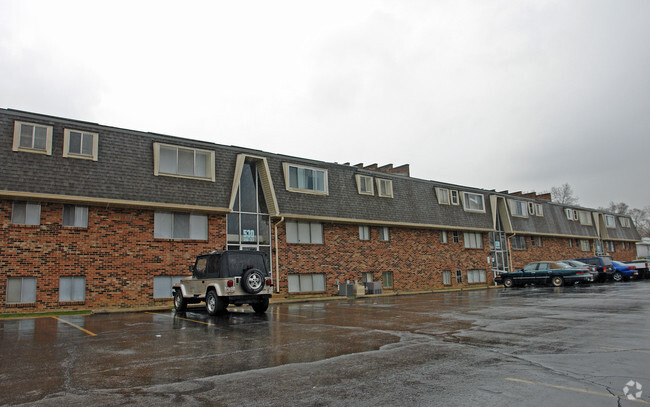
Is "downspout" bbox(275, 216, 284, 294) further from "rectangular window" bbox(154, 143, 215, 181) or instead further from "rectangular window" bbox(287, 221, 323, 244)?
"rectangular window" bbox(154, 143, 215, 181)

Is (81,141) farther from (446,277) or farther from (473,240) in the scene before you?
(473,240)

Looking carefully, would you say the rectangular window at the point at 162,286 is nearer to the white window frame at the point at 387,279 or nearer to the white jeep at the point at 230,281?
the white jeep at the point at 230,281

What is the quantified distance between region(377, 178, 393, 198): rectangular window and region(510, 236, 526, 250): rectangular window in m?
15.2

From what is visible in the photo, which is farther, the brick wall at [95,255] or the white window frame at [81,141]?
the white window frame at [81,141]

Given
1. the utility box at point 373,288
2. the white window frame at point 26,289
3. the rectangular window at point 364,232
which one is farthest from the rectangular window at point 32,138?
the utility box at point 373,288

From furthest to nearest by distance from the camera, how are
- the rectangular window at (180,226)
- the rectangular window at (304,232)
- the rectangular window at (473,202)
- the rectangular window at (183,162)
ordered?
1. the rectangular window at (473,202)
2. the rectangular window at (304,232)
3. the rectangular window at (183,162)
4. the rectangular window at (180,226)

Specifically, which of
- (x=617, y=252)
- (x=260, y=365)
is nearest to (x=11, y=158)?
(x=260, y=365)

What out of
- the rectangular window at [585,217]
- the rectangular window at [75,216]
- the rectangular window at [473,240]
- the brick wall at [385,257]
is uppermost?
the rectangular window at [585,217]

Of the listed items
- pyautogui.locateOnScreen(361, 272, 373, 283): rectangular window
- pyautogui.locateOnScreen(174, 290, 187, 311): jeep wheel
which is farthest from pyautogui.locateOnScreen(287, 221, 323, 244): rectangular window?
pyautogui.locateOnScreen(174, 290, 187, 311): jeep wheel

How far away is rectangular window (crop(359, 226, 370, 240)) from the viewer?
2695cm

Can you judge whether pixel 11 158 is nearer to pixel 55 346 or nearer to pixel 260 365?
pixel 55 346

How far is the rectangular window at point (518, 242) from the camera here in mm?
37812

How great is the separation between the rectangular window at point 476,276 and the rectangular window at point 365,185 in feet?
38.0

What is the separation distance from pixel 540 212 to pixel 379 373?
39606 mm
